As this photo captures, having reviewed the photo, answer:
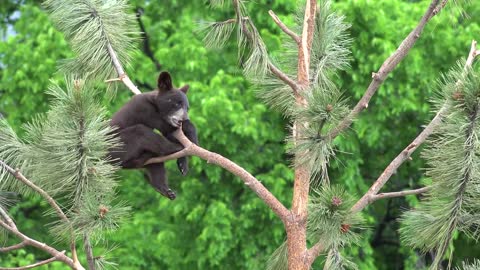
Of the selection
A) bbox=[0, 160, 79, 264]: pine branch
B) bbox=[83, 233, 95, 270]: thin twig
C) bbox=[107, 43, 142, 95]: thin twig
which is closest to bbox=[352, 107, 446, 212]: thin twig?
bbox=[83, 233, 95, 270]: thin twig

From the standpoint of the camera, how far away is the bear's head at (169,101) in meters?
6.91

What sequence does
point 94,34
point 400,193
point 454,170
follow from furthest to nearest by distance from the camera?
point 94,34, point 400,193, point 454,170

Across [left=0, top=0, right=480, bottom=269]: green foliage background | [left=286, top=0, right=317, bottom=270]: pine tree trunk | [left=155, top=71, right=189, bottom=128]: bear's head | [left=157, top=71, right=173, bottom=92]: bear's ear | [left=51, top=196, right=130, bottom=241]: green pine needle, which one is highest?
[left=51, top=196, right=130, bottom=241]: green pine needle

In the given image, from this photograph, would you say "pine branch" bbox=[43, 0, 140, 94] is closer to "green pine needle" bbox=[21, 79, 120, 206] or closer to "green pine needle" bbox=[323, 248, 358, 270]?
"green pine needle" bbox=[21, 79, 120, 206]

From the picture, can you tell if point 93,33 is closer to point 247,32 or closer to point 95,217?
point 247,32

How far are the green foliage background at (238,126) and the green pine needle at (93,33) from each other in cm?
448

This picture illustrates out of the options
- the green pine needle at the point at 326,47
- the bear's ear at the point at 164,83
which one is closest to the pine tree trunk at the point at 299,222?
the green pine needle at the point at 326,47

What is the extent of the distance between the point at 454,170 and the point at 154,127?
2.45 metres

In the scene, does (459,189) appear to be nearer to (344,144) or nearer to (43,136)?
(43,136)

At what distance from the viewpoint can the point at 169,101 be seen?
7039 mm

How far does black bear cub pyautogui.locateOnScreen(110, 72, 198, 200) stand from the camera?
6.55 meters

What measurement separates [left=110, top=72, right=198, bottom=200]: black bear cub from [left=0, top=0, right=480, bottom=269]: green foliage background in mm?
4475

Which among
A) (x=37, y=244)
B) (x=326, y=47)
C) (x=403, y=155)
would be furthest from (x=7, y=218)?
(x=326, y=47)

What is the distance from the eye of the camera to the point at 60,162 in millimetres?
5199
